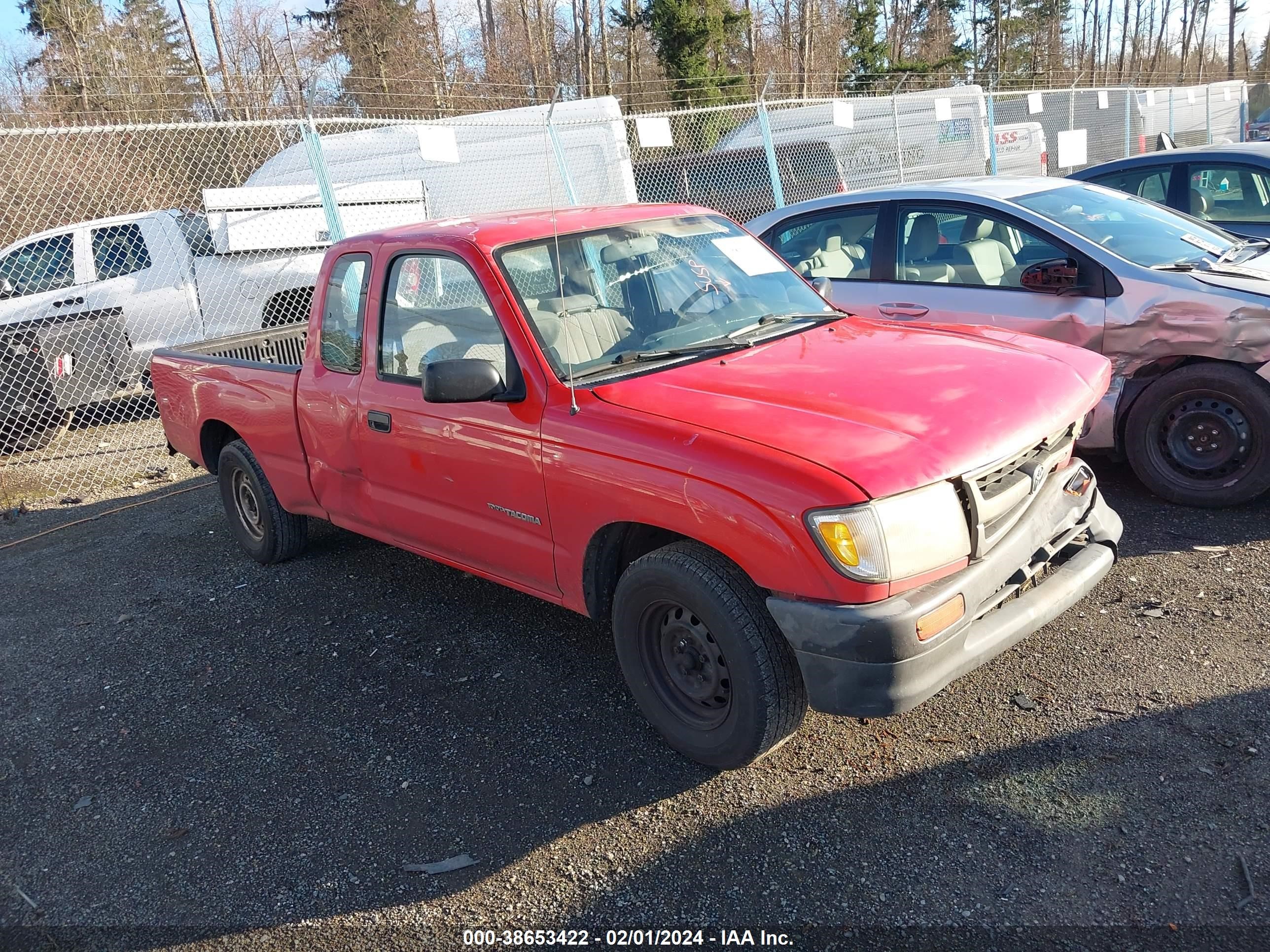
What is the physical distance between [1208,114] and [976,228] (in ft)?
57.4

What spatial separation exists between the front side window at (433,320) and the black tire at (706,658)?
3.39 feet

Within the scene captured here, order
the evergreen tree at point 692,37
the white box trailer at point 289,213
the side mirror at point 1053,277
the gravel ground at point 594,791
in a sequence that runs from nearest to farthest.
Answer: the gravel ground at point 594,791
the side mirror at point 1053,277
the white box trailer at point 289,213
the evergreen tree at point 692,37

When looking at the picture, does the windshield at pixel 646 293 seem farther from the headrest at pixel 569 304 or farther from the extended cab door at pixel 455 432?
A: the extended cab door at pixel 455 432

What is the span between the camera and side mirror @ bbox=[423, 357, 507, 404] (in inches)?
136

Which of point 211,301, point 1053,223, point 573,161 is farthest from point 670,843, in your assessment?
point 573,161

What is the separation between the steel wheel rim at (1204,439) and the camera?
4883mm

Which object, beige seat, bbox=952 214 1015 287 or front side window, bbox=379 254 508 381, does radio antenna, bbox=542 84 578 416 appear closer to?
front side window, bbox=379 254 508 381

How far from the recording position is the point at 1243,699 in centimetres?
341

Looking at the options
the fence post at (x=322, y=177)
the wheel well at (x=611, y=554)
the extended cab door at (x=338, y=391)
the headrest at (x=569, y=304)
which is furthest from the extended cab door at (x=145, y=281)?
the wheel well at (x=611, y=554)

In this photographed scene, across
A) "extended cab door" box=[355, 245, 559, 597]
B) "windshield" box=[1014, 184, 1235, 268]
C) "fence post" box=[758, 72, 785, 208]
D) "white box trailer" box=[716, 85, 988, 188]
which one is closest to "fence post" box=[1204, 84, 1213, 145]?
"white box trailer" box=[716, 85, 988, 188]

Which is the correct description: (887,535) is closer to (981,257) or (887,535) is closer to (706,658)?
(706,658)

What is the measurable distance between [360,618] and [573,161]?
32.6 ft

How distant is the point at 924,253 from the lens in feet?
19.6

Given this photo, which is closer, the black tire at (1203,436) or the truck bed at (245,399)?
the black tire at (1203,436)
